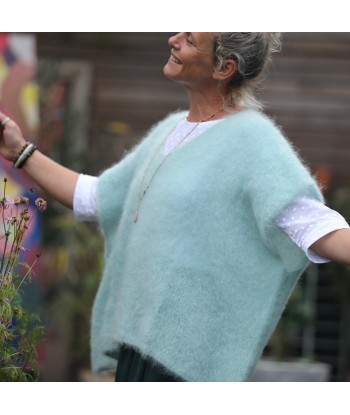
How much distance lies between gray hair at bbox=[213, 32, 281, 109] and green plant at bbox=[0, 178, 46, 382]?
1.97 feet

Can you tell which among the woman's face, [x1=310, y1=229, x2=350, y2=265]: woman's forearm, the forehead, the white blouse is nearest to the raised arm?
the woman's face

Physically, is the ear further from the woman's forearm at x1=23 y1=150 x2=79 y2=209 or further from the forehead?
the woman's forearm at x1=23 y1=150 x2=79 y2=209

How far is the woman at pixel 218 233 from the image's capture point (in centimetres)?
234

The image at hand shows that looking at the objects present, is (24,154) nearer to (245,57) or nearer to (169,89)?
(245,57)

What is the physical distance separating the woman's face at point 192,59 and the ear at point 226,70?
15 millimetres

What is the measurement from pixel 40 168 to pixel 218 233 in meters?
0.60

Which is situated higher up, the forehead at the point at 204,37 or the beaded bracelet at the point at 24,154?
the forehead at the point at 204,37

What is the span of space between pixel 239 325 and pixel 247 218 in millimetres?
269

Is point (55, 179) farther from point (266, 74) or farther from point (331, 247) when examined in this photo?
point (331, 247)

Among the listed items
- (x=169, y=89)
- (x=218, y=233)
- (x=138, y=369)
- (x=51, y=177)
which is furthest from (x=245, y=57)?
(x=169, y=89)

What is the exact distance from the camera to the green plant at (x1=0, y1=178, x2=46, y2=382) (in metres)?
2.16

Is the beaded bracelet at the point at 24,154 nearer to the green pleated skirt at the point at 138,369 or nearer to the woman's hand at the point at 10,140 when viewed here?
the woman's hand at the point at 10,140

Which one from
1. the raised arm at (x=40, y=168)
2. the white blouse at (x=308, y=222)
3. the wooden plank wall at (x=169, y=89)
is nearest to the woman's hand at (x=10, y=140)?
the raised arm at (x=40, y=168)

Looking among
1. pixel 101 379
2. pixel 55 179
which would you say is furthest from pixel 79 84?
pixel 55 179
